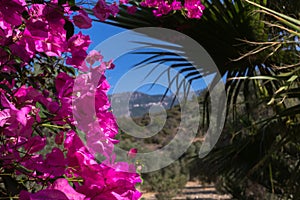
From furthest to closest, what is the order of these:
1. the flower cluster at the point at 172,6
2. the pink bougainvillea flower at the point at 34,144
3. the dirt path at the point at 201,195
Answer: the dirt path at the point at 201,195, the flower cluster at the point at 172,6, the pink bougainvillea flower at the point at 34,144

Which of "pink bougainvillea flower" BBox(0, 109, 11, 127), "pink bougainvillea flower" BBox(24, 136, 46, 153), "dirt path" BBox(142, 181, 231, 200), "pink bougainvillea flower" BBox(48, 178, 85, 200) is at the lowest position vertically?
"dirt path" BBox(142, 181, 231, 200)

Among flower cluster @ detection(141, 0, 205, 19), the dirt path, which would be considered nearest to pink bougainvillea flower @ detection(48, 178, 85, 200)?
flower cluster @ detection(141, 0, 205, 19)

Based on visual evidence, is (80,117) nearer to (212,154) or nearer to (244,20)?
(244,20)

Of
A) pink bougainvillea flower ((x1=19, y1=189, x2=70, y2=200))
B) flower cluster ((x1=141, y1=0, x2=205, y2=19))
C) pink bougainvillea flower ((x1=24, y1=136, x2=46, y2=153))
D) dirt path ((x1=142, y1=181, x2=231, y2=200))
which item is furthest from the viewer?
dirt path ((x1=142, y1=181, x2=231, y2=200))

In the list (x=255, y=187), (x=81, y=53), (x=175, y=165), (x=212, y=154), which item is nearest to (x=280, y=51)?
(x=212, y=154)

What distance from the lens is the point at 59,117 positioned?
503mm

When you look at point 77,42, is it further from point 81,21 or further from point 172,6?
point 172,6

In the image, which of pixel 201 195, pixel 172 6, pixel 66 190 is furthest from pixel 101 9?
pixel 201 195

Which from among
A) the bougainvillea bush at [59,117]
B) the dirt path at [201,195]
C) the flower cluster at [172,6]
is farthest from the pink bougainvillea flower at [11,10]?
the dirt path at [201,195]

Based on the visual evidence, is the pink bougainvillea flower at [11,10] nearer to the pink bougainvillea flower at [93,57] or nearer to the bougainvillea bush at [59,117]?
the bougainvillea bush at [59,117]

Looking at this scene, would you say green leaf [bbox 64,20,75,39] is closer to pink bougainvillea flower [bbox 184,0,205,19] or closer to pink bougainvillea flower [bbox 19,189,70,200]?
pink bougainvillea flower [bbox 19,189,70,200]

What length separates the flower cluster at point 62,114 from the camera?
42 centimetres

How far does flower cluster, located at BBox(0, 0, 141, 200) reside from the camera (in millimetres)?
417

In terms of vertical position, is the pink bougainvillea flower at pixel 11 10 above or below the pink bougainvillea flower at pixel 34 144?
above
